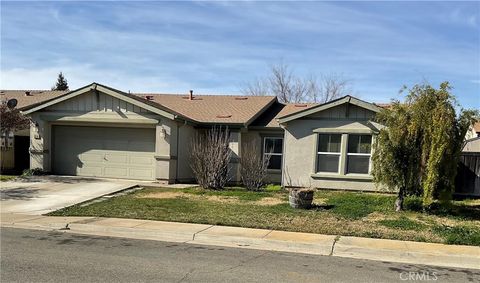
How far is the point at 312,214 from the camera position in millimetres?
11711

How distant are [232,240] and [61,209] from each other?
580cm

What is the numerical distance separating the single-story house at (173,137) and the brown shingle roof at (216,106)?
0.10m

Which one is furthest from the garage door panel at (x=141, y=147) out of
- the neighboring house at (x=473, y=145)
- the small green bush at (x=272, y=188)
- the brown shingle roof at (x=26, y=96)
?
the neighboring house at (x=473, y=145)

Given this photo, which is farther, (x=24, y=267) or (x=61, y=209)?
(x=61, y=209)

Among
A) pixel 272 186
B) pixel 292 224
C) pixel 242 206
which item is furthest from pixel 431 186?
pixel 272 186

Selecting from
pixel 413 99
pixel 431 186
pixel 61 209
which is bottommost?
pixel 61 209

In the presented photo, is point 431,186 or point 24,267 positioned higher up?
point 431,186

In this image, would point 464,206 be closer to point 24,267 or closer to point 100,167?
point 24,267

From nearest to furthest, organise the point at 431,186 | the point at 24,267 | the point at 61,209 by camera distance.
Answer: the point at 24,267, the point at 431,186, the point at 61,209

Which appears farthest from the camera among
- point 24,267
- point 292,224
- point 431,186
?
point 431,186

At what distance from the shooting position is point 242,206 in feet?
42.8

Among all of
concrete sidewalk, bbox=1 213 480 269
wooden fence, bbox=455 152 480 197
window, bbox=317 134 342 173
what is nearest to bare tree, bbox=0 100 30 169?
concrete sidewalk, bbox=1 213 480 269

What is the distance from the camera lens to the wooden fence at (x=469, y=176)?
15.7 metres

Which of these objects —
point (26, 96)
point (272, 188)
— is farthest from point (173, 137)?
point (26, 96)
